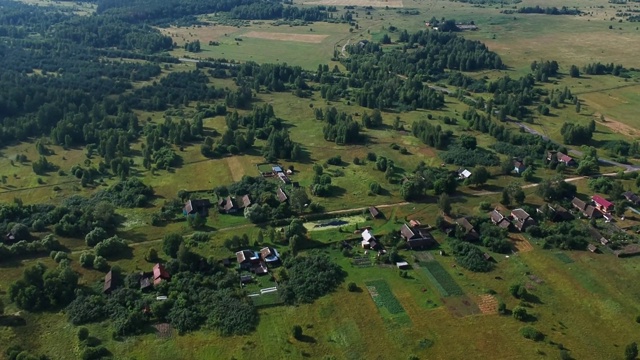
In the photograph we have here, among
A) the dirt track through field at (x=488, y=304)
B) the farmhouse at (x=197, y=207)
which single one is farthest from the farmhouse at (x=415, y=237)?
the farmhouse at (x=197, y=207)

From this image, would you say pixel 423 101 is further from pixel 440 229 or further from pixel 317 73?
pixel 440 229

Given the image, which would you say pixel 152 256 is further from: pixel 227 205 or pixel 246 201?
pixel 246 201

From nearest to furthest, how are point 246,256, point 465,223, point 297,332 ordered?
point 297,332 < point 246,256 < point 465,223

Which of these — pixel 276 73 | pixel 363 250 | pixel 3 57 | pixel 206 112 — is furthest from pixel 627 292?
pixel 3 57

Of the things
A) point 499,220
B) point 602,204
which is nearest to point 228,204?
point 499,220

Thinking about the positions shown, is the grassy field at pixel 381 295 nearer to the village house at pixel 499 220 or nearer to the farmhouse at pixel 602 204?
the farmhouse at pixel 602 204

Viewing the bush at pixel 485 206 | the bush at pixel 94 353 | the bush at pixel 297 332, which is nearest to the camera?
the bush at pixel 94 353
